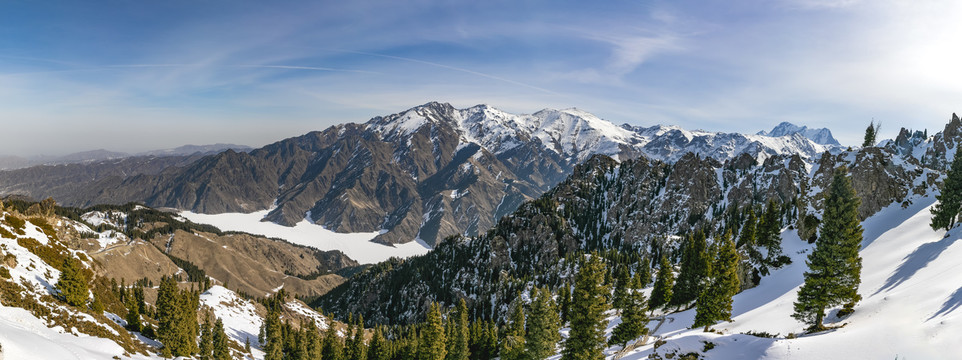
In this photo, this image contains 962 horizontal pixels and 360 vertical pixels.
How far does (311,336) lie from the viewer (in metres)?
97.0

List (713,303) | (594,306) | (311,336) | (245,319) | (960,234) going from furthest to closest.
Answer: (245,319) → (311,336) → (713,303) → (960,234) → (594,306)

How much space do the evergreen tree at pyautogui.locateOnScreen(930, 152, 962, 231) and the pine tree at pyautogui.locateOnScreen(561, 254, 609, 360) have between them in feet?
174

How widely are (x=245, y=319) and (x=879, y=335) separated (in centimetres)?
15130

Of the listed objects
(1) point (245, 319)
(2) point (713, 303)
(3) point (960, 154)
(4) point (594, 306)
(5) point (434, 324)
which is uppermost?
(3) point (960, 154)

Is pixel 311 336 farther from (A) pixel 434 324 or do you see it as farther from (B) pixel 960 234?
(B) pixel 960 234

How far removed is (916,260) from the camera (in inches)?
1998

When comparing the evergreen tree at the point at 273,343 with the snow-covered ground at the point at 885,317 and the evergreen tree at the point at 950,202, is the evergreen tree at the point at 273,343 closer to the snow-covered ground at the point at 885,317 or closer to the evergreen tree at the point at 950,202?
the snow-covered ground at the point at 885,317

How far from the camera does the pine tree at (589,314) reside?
137 feet

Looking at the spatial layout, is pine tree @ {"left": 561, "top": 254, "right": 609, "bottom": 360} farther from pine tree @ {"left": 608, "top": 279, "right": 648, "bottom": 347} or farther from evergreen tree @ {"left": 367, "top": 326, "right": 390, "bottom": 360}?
evergreen tree @ {"left": 367, "top": 326, "right": 390, "bottom": 360}

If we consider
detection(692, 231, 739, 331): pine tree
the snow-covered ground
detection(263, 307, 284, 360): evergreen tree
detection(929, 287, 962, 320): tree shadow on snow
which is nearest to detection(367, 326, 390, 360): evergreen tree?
detection(263, 307, 284, 360): evergreen tree

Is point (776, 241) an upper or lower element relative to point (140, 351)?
upper

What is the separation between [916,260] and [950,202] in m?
13.7

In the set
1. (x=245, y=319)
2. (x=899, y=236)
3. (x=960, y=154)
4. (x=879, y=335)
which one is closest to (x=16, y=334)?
(x=879, y=335)

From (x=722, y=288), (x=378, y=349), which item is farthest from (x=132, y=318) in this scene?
(x=722, y=288)
